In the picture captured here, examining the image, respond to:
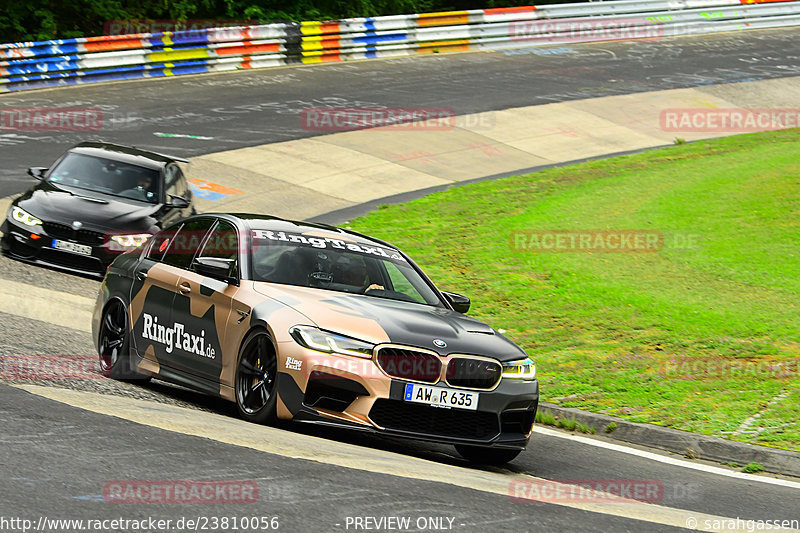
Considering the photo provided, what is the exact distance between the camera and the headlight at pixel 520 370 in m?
7.73

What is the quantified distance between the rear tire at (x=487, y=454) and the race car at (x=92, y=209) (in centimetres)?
744

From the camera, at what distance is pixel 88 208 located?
47.3ft

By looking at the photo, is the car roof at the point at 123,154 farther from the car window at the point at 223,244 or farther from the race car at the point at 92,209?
the car window at the point at 223,244

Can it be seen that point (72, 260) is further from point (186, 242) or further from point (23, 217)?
point (186, 242)

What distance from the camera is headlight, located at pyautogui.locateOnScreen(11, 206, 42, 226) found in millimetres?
14202

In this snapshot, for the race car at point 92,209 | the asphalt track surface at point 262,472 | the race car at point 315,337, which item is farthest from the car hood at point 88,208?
the race car at point 315,337

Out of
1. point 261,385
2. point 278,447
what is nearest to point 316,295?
point 261,385

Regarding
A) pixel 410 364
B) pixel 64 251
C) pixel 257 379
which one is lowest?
pixel 64 251

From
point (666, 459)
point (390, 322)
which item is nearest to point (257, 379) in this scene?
point (390, 322)

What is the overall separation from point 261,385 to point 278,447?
112cm

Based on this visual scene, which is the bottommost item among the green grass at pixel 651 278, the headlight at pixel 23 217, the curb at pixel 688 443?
the green grass at pixel 651 278

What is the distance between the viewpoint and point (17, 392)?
24.9 feet

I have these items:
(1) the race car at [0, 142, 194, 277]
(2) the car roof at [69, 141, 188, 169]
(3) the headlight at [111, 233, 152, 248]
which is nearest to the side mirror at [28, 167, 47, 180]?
(1) the race car at [0, 142, 194, 277]

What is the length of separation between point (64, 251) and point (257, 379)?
7123mm
